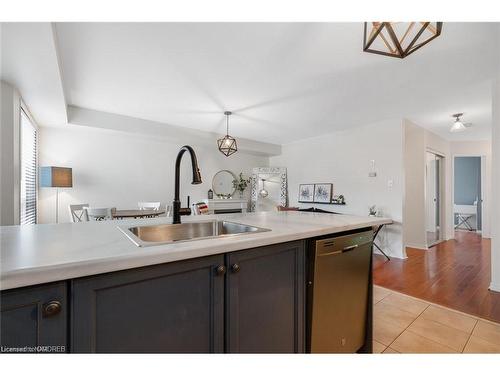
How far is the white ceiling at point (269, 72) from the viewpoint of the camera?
178 cm

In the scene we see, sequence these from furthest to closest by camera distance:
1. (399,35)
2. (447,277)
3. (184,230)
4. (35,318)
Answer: (447,277)
(399,35)
(184,230)
(35,318)

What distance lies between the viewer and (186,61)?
2.19m

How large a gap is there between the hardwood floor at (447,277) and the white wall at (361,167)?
492mm

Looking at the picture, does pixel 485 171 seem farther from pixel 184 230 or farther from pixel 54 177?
pixel 54 177

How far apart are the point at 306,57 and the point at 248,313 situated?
2.11 metres

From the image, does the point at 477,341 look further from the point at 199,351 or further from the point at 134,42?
the point at 134,42

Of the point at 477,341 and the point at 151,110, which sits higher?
the point at 151,110

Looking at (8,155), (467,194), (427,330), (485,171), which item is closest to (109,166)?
(8,155)

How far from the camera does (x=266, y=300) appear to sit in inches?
40.1

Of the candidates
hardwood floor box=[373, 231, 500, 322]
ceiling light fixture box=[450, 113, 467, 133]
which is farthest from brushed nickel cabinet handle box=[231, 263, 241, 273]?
ceiling light fixture box=[450, 113, 467, 133]

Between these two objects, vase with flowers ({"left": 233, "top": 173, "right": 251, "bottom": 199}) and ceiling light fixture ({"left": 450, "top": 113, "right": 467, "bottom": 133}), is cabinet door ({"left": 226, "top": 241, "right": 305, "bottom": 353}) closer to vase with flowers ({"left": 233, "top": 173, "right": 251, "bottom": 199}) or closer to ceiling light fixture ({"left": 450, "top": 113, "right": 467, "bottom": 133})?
ceiling light fixture ({"left": 450, "top": 113, "right": 467, "bottom": 133})

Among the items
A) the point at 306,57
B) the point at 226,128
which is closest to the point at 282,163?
the point at 226,128

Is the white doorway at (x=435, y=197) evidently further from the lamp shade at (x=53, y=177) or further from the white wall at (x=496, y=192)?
the lamp shade at (x=53, y=177)

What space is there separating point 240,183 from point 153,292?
5328 mm
